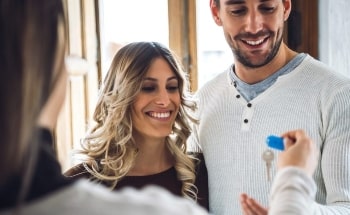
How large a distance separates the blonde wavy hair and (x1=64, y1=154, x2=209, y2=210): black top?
19 mm

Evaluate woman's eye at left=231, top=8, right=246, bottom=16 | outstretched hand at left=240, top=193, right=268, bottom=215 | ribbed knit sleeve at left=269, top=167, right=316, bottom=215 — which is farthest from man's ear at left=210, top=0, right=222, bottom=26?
ribbed knit sleeve at left=269, top=167, right=316, bottom=215

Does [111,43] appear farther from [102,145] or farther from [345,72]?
[345,72]

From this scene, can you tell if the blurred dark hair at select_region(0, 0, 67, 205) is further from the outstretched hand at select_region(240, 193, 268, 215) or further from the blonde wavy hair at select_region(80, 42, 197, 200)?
the blonde wavy hair at select_region(80, 42, 197, 200)

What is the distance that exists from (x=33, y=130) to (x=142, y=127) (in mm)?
1149

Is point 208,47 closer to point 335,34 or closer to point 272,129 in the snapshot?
point 335,34

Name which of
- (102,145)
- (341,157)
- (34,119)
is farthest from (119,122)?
(34,119)

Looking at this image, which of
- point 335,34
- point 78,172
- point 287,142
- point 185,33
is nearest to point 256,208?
point 287,142

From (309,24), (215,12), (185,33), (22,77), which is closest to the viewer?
(22,77)

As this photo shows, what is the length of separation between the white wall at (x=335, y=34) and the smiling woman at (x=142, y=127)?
65 centimetres

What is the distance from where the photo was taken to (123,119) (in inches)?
69.6

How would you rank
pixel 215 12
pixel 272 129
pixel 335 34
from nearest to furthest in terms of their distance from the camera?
pixel 272 129 < pixel 215 12 < pixel 335 34

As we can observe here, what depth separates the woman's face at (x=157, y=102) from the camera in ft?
5.72

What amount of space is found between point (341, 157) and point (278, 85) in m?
0.33

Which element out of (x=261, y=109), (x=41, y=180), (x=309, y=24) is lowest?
(x=261, y=109)
